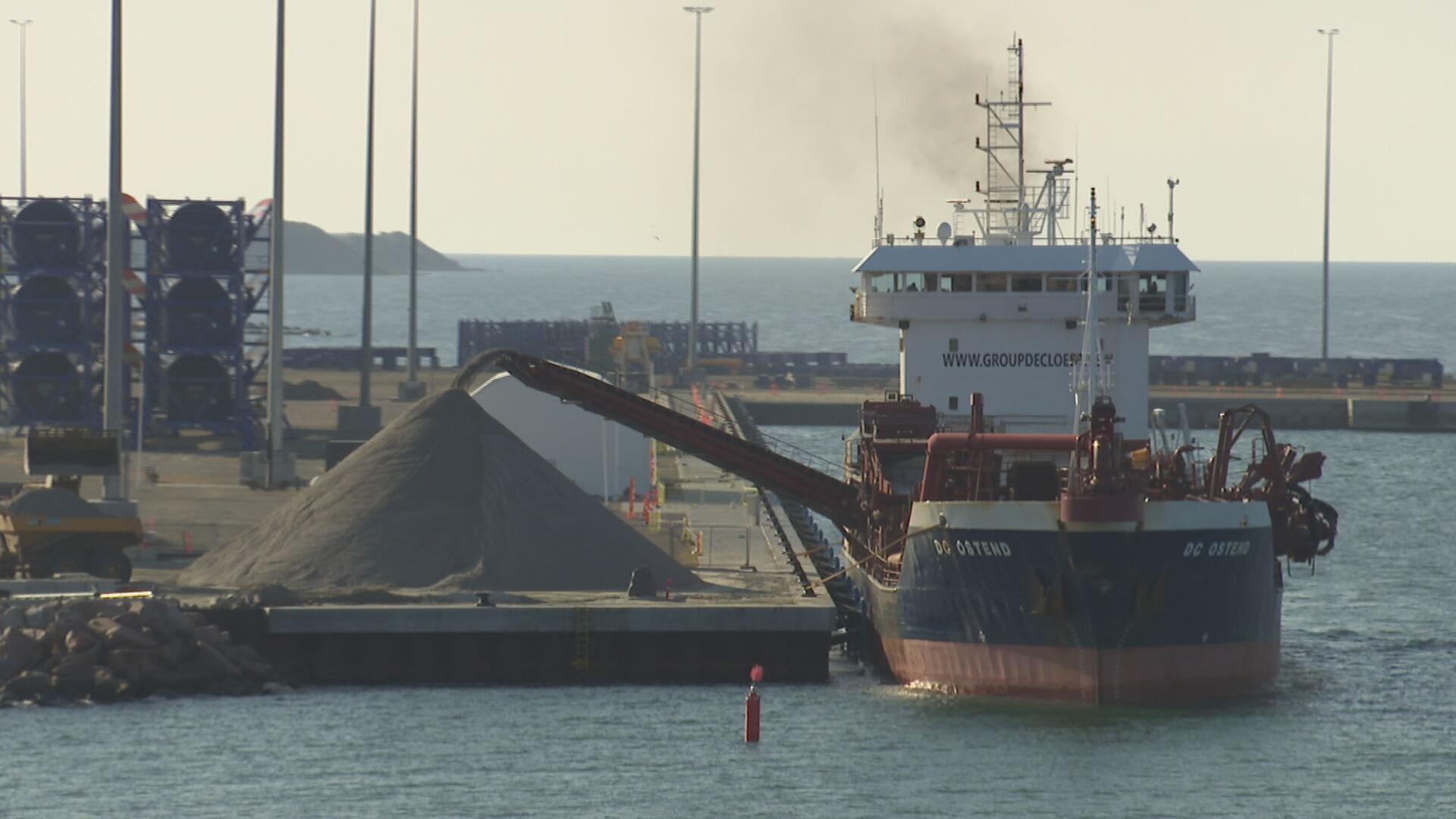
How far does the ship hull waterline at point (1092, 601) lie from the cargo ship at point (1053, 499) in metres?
0.04

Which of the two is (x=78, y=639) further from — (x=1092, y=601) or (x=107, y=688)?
(x=1092, y=601)

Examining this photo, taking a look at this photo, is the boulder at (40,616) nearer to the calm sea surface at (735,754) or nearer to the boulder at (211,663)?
the calm sea surface at (735,754)

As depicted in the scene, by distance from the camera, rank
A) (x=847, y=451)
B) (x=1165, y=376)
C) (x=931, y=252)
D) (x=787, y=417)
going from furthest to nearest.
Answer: (x=1165, y=376) < (x=787, y=417) < (x=847, y=451) < (x=931, y=252)

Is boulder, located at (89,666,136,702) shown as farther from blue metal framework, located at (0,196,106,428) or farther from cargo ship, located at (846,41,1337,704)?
blue metal framework, located at (0,196,106,428)

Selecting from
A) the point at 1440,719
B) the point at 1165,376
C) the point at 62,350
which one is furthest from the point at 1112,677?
the point at 1165,376

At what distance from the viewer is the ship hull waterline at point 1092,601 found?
3869 centimetres

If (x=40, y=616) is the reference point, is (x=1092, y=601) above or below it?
above

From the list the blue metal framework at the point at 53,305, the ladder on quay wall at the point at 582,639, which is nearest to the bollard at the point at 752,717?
the ladder on quay wall at the point at 582,639

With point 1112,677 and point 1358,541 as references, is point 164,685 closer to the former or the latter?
point 1112,677

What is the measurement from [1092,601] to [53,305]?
176 ft

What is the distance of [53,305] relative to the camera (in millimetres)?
83562

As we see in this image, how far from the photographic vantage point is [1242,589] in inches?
1592

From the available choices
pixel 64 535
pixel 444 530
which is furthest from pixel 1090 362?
pixel 64 535

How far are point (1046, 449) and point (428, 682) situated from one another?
11.3 metres
